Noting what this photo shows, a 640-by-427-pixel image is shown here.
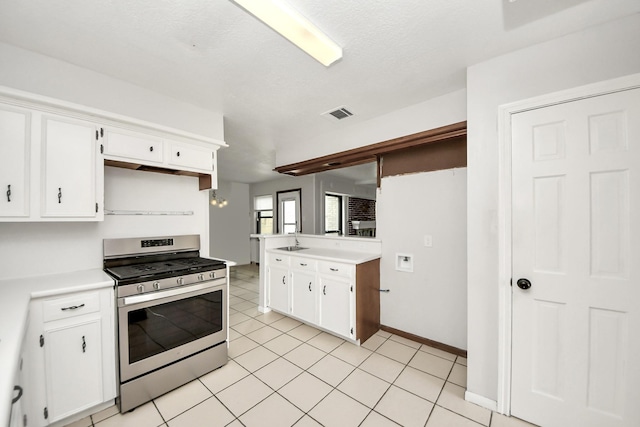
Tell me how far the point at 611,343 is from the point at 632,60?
1.67 metres

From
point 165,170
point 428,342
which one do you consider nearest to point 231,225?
point 165,170

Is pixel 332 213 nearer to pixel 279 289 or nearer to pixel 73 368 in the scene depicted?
pixel 279 289

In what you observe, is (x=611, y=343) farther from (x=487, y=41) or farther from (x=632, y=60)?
(x=487, y=41)

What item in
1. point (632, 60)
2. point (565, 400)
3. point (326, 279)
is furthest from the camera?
point (326, 279)

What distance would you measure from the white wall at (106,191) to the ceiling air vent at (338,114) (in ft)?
4.08

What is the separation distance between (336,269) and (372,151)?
4.78ft

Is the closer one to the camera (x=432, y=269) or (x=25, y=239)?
(x=25, y=239)

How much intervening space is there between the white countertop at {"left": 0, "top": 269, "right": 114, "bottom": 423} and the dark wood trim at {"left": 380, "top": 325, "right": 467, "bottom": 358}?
112 inches

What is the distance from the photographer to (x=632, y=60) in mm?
1429

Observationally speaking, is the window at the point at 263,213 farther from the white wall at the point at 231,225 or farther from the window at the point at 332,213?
the window at the point at 332,213

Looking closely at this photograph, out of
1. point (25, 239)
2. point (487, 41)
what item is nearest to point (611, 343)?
Answer: point (487, 41)

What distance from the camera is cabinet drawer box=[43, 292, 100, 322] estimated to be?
5.08ft

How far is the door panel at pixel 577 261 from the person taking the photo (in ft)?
4.63

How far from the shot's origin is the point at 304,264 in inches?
122
